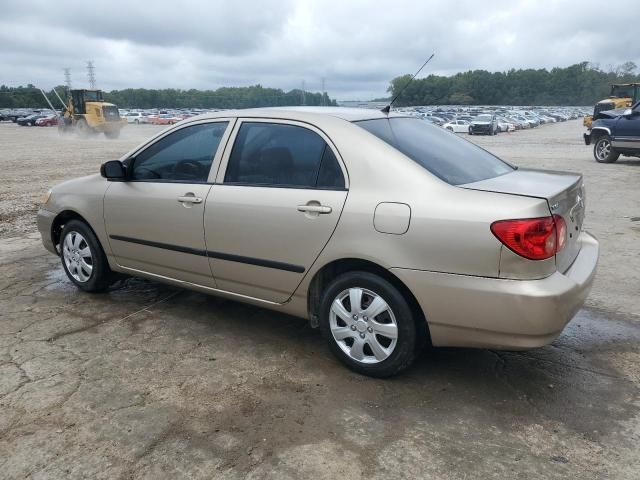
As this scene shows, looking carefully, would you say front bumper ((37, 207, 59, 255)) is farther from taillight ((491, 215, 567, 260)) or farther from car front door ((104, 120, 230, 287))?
taillight ((491, 215, 567, 260))

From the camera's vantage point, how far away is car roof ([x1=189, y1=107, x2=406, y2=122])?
11.6 feet

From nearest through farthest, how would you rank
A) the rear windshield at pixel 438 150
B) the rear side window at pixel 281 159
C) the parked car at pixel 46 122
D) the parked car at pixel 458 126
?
1. the rear windshield at pixel 438 150
2. the rear side window at pixel 281 159
3. the parked car at pixel 458 126
4. the parked car at pixel 46 122

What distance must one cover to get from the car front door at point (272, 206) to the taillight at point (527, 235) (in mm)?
923

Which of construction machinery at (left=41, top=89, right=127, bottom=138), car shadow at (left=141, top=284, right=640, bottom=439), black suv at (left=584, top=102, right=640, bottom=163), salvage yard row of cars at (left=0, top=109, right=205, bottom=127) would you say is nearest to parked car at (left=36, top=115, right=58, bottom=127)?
salvage yard row of cars at (left=0, top=109, right=205, bottom=127)

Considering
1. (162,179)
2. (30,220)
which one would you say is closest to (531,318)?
(162,179)

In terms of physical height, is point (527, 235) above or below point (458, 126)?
above

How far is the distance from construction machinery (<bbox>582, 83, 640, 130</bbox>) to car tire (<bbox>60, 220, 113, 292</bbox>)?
30887 mm

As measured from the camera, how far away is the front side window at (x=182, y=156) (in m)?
3.92

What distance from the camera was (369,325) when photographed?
10.5 ft

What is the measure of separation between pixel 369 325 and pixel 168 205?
1766 millimetres

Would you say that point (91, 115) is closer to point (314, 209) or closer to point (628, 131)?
point (628, 131)

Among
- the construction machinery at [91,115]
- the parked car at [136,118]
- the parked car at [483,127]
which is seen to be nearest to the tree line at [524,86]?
the parked car at [136,118]

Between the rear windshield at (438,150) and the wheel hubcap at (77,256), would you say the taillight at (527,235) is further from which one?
the wheel hubcap at (77,256)

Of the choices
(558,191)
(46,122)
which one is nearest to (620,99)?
(558,191)
